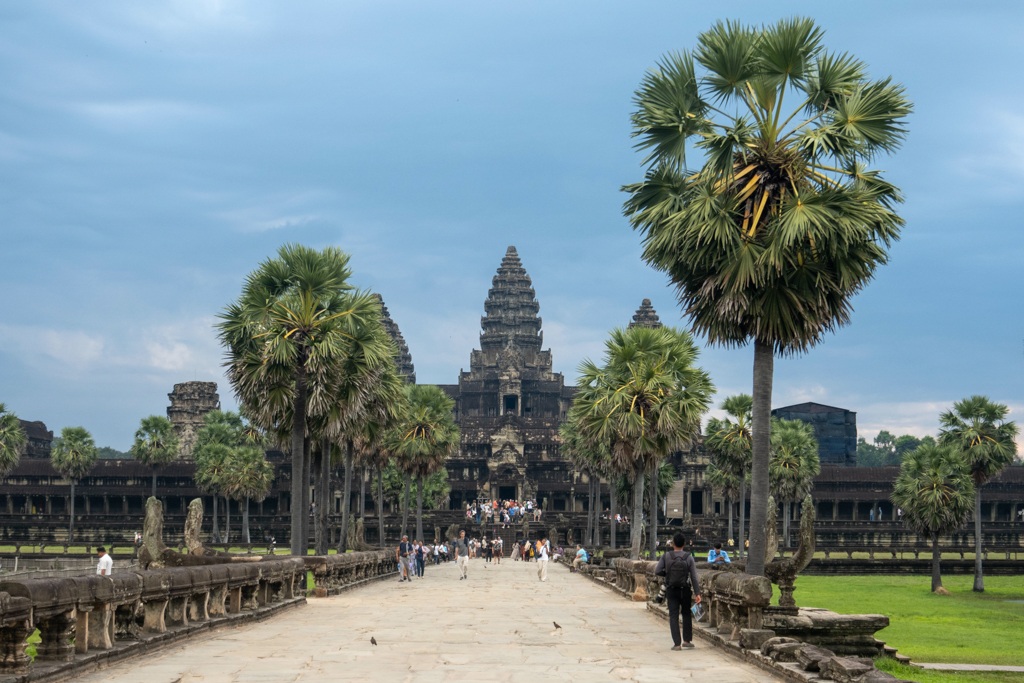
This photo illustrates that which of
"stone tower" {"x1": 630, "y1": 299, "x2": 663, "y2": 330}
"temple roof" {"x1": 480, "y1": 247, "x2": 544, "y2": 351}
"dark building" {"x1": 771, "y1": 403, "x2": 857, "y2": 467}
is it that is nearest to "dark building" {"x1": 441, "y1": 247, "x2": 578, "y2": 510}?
"temple roof" {"x1": 480, "y1": 247, "x2": 544, "y2": 351}

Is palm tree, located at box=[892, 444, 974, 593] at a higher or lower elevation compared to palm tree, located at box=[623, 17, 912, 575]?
lower

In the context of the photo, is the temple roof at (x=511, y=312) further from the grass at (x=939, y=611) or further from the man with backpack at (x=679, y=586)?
the man with backpack at (x=679, y=586)

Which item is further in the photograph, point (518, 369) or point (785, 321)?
point (518, 369)

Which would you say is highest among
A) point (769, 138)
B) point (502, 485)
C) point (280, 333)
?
point (769, 138)

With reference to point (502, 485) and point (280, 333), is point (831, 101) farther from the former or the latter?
point (502, 485)

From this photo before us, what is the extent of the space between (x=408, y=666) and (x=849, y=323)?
10133 mm

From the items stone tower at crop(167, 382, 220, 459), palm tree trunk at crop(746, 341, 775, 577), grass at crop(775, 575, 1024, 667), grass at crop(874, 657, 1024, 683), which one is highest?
stone tower at crop(167, 382, 220, 459)

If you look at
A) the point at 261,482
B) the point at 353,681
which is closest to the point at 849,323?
the point at 353,681

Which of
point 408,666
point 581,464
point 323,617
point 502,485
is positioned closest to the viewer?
point 408,666

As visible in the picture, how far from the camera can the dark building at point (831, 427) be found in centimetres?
13150

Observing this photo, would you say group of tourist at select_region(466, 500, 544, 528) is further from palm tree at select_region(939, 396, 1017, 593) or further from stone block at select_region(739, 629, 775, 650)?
stone block at select_region(739, 629, 775, 650)

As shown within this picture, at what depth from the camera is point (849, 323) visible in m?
18.7

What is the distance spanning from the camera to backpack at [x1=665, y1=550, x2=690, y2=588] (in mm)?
15125

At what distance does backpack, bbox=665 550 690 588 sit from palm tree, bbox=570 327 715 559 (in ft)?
62.0
